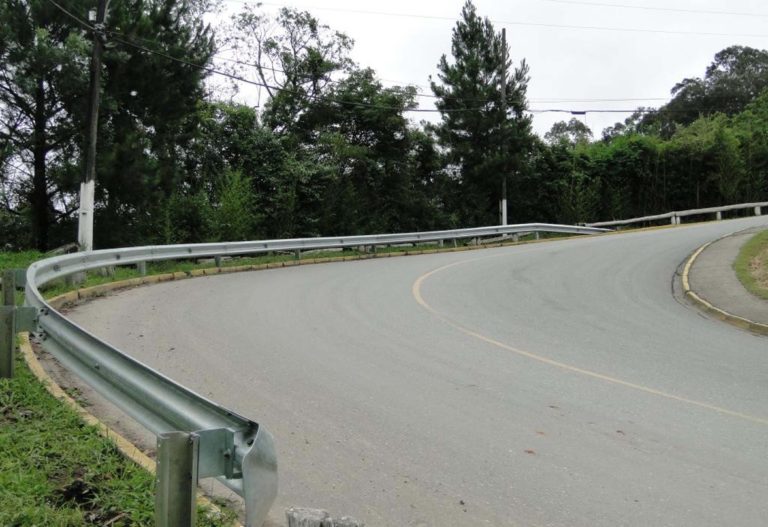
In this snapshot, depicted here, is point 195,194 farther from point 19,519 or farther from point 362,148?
point 19,519

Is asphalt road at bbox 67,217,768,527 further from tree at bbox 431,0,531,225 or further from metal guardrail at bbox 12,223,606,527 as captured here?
tree at bbox 431,0,531,225

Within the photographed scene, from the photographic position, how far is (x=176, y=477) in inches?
113

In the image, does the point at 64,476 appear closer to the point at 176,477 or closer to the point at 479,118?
the point at 176,477

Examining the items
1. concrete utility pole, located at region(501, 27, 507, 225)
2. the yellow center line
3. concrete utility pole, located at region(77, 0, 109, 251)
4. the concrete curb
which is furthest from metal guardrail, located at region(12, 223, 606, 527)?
concrete utility pole, located at region(501, 27, 507, 225)

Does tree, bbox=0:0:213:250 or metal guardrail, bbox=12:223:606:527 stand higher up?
tree, bbox=0:0:213:250

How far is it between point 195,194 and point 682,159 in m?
30.1

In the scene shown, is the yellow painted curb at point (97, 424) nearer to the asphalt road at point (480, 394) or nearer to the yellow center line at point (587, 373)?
the asphalt road at point (480, 394)

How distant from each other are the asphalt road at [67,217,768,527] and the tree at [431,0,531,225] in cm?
2176

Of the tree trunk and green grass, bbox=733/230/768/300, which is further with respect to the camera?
the tree trunk

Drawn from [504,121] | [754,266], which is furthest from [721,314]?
[504,121]

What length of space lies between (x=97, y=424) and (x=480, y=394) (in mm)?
3378

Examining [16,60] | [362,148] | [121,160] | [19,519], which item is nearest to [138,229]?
[121,160]

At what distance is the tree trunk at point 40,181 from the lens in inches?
829

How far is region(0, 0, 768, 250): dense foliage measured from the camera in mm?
21062
